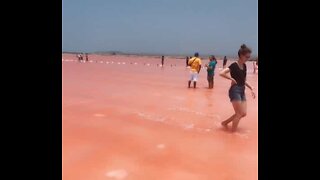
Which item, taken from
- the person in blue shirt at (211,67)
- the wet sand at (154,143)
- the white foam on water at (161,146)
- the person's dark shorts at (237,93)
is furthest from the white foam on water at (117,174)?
the person in blue shirt at (211,67)

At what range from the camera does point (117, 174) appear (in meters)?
4.45

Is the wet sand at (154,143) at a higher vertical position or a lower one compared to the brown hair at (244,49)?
lower

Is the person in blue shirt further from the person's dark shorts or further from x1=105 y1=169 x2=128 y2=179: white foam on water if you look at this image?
x1=105 y1=169 x2=128 y2=179: white foam on water

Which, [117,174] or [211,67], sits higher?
[211,67]

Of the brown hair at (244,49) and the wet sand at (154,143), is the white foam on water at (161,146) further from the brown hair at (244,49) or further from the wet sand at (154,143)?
the brown hair at (244,49)

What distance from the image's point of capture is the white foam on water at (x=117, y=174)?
14.3 feet

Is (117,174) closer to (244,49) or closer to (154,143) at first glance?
(154,143)

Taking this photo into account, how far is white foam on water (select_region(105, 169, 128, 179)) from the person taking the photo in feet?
14.3

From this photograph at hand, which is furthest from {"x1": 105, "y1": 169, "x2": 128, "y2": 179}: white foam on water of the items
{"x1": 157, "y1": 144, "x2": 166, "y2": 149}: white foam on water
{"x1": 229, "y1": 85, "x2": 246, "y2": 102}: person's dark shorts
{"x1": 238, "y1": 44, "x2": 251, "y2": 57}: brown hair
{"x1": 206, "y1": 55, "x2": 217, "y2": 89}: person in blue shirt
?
{"x1": 206, "y1": 55, "x2": 217, "y2": 89}: person in blue shirt

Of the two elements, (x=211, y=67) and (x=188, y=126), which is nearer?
(x=188, y=126)

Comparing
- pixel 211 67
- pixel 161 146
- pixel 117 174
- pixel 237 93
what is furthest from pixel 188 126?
pixel 211 67

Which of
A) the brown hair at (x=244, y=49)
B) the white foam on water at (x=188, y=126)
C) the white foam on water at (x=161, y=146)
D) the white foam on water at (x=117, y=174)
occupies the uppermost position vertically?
the brown hair at (x=244, y=49)
